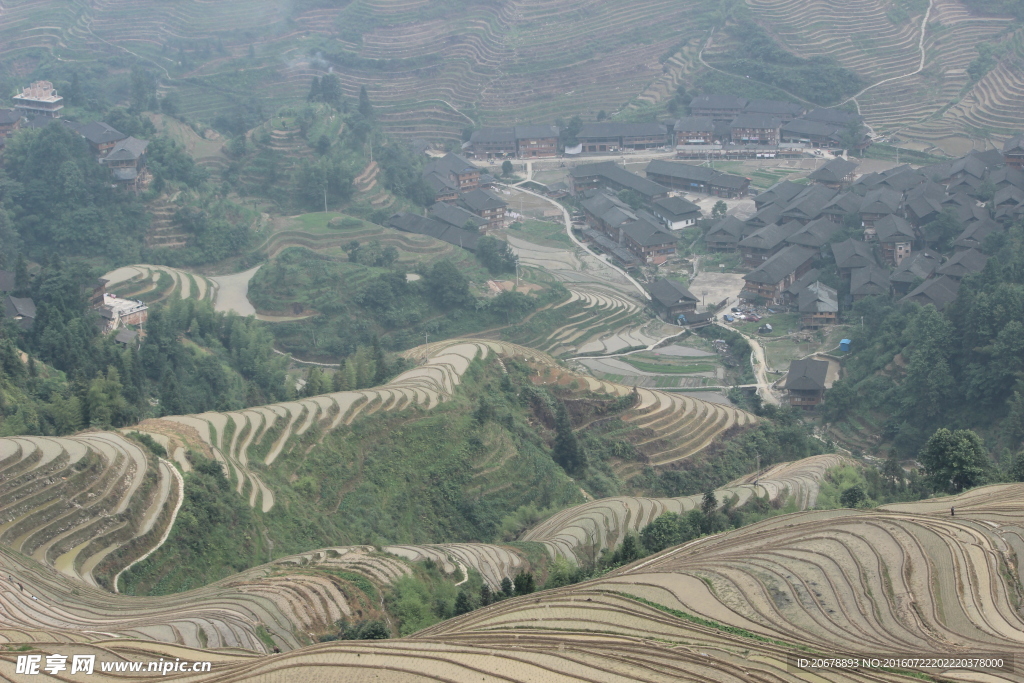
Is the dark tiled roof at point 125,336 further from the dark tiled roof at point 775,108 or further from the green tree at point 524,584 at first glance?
the dark tiled roof at point 775,108

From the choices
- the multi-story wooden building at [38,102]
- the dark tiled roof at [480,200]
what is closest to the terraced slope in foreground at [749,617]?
the dark tiled roof at [480,200]

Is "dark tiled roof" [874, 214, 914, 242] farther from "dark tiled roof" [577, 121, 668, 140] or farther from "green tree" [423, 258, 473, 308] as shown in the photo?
"dark tiled roof" [577, 121, 668, 140]

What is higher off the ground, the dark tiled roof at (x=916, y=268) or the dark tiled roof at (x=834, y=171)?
the dark tiled roof at (x=834, y=171)

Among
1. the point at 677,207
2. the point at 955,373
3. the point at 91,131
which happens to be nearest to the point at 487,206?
the point at 677,207

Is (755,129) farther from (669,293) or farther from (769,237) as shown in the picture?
(669,293)

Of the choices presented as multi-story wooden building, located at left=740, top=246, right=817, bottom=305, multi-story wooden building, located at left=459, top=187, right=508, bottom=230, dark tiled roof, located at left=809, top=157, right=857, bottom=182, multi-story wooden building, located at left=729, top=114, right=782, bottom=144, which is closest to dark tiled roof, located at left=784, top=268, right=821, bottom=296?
multi-story wooden building, located at left=740, top=246, right=817, bottom=305

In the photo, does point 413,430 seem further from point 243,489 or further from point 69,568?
point 69,568
